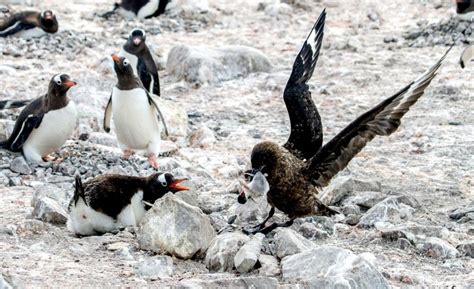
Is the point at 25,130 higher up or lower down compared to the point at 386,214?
lower down

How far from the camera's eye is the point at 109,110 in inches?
311

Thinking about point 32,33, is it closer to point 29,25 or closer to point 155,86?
point 29,25

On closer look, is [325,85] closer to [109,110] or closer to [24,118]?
[109,110]

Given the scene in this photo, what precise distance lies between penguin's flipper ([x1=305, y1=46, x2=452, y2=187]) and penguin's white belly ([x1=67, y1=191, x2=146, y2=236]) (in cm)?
104

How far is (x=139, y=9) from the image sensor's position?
12.9 meters

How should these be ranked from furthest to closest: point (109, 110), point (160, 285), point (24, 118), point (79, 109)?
point (79, 109), point (109, 110), point (24, 118), point (160, 285)

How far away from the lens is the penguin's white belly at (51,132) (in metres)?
7.15

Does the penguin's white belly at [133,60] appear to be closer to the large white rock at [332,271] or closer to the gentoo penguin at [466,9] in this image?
the gentoo penguin at [466,9]

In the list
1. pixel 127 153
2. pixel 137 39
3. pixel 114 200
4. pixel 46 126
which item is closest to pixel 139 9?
pixel 137 39

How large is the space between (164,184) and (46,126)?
186 cm

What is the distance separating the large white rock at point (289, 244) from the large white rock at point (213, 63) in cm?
517

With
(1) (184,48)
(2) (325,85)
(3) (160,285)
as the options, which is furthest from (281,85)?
(3) (160,285)

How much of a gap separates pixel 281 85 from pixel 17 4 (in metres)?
5.13

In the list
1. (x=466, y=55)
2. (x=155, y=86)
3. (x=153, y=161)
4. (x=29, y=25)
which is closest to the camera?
(x=153, y=161)
